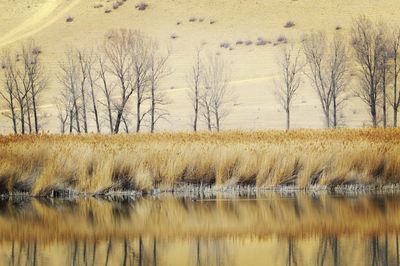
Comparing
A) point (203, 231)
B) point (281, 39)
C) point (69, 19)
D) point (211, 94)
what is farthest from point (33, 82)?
point (203, 231)

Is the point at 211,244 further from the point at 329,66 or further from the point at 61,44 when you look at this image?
the point at 61,44

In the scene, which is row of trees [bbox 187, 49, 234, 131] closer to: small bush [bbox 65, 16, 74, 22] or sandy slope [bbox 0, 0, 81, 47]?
small bush [bbox 65, 16, 74, 22]

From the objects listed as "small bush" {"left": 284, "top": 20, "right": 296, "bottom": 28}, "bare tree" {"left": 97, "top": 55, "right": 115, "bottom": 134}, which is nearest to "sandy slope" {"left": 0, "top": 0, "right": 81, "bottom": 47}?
"bare tree" {"left": 97, "top": 55, "right": 115, "bottom": 134}

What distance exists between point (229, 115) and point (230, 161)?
44.9 meters

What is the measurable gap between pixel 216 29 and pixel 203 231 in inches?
2982

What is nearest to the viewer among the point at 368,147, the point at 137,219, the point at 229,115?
the point at 137,219

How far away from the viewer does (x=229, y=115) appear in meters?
69.1

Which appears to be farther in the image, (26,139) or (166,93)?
(166,93)

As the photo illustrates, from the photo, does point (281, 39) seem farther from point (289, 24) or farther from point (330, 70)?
point (330, 70)

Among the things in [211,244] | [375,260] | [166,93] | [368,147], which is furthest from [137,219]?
[166,93]

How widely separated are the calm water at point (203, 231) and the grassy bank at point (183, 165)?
0.96 meters

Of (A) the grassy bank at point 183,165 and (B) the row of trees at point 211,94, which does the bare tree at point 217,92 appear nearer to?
(B) the row of trees at point 211,94

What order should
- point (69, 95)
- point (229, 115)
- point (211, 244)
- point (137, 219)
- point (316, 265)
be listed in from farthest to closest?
point (229, 115)
point (69, 95)
point (137, 219)
point (211, 244)
point (316, 265)

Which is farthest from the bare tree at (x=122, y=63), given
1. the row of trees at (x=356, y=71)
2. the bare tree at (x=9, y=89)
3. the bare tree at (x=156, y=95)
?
the row of trees at (x=356, y=71)
